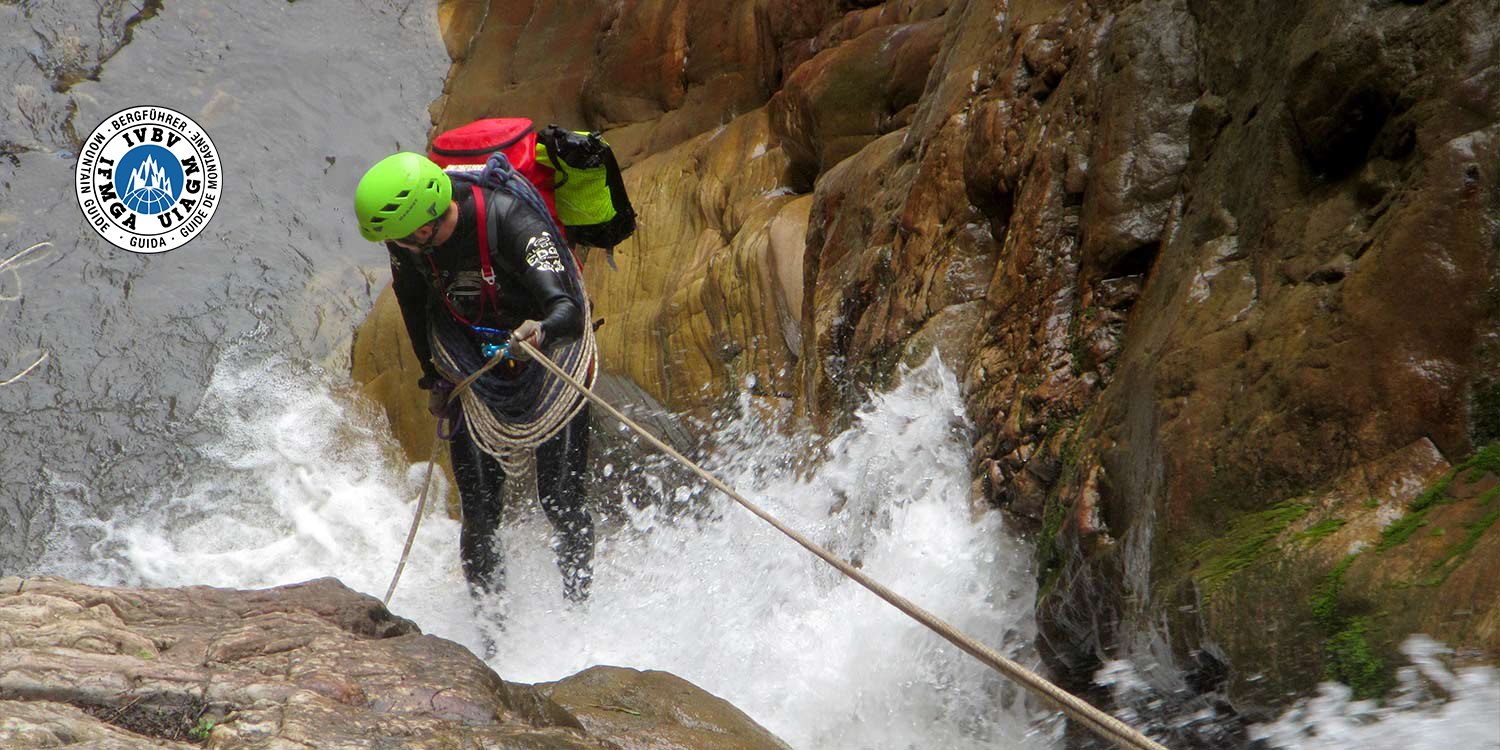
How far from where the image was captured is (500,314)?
4.55m

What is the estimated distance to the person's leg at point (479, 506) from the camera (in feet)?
16.2

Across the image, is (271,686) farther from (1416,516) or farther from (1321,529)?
(1416,516)

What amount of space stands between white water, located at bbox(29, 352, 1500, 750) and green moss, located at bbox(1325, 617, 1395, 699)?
4 cm

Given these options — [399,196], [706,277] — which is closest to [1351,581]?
[399,196]

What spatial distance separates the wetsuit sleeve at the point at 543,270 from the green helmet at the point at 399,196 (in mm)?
335

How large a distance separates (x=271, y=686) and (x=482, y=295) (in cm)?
230

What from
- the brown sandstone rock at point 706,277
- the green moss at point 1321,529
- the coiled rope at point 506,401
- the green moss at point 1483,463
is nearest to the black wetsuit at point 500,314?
the coiled rope at point 506,401

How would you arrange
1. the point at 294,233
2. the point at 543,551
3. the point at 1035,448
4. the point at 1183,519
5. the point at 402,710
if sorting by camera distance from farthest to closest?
the point at 294,233 < the point at 543,551 < the point at 1035,448 < the point at 1183,519 < the point at 402,710

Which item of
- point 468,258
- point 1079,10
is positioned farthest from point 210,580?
point 1079,10

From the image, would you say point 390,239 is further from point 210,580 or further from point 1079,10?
point 210,580

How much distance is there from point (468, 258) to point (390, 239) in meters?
0.33

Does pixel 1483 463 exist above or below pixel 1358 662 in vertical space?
above

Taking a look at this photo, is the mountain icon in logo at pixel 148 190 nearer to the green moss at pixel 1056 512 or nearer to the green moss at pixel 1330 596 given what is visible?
the green moss at pixel 1056 512

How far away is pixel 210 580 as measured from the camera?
24.3 ft
